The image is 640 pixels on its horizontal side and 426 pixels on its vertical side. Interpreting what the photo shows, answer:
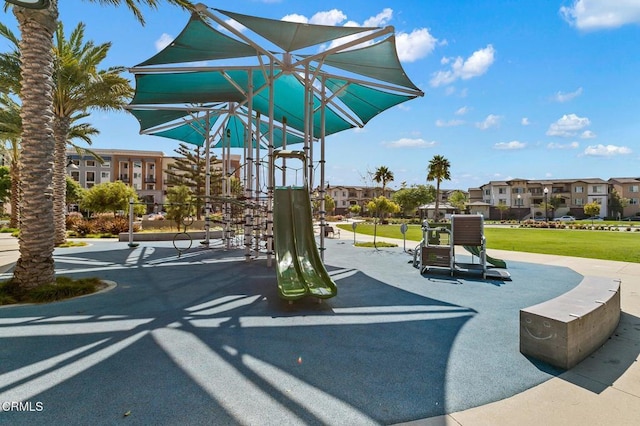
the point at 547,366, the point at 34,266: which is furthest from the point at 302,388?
the point at 34,266

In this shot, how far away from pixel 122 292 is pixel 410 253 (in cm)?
989

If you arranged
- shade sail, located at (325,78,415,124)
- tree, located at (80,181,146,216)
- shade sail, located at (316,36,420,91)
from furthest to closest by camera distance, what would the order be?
1. tree, located at (80,181,146,216)
2. shade sail, located at (325,78,415,124)
3. shade sail, located at (316,36,420,91)

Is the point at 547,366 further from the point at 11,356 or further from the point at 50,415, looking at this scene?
the point at 11,356

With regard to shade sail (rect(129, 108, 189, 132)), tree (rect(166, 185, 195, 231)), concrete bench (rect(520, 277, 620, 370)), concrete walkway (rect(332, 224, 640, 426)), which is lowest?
concrete walkway (rect(332, 224, 640, 426))

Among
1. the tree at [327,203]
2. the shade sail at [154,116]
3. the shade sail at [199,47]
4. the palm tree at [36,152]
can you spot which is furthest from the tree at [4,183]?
the shade sail at [199,47]

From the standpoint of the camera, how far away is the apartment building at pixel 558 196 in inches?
2557

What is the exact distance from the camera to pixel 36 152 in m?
6.05

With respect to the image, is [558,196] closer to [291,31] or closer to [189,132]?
[189,132]

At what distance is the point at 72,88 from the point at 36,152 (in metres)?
10.9

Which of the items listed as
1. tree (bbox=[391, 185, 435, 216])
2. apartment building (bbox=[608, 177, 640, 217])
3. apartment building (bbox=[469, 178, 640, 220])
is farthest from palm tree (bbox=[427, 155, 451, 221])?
apartment building (bbox=[608, 177, 640, 217])

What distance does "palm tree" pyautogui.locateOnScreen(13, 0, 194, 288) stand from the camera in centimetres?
588

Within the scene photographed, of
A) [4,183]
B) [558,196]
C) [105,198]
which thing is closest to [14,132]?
[105,198]

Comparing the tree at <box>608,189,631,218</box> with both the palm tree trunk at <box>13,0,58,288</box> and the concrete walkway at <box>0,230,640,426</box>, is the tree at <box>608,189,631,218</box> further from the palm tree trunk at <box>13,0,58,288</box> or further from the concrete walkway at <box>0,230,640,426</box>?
the palm tree trunk at <box>13,0,58,288</box>

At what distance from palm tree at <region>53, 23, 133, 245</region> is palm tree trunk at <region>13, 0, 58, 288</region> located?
9319 millimetres
